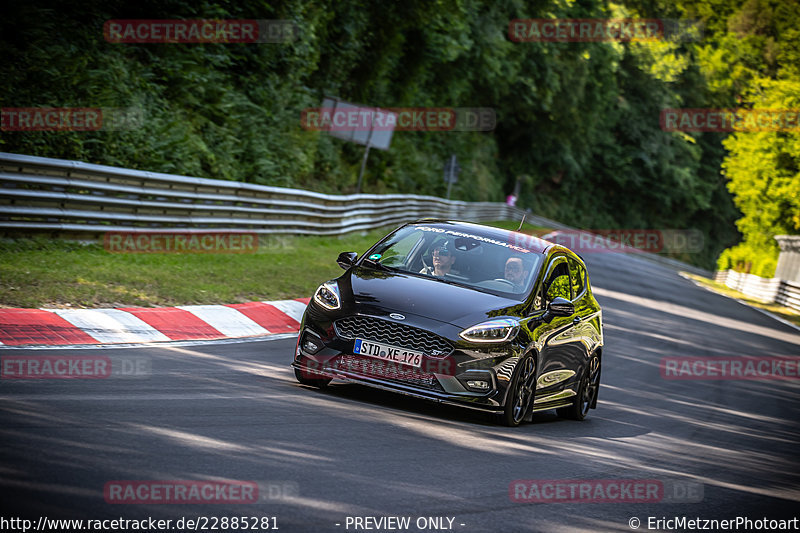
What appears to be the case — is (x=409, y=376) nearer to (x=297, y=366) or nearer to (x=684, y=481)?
(x=297, y=366)

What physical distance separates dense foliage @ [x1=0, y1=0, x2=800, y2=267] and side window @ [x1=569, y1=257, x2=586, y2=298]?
8737 mm

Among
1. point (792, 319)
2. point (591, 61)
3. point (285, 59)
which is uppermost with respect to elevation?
point (591, 61)

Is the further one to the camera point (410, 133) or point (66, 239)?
point (410, 133)

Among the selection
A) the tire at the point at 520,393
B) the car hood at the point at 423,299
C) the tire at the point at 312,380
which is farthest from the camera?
the tire at the point at 312,380

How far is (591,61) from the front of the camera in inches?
2430

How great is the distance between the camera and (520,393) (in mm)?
8641

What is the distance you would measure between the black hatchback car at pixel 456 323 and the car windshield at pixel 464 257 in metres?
0.01

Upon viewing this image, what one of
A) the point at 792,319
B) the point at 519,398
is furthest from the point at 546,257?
the point at 792,319

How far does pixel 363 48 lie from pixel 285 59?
8533mm

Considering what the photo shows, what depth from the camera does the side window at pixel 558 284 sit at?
9477 millimetres
